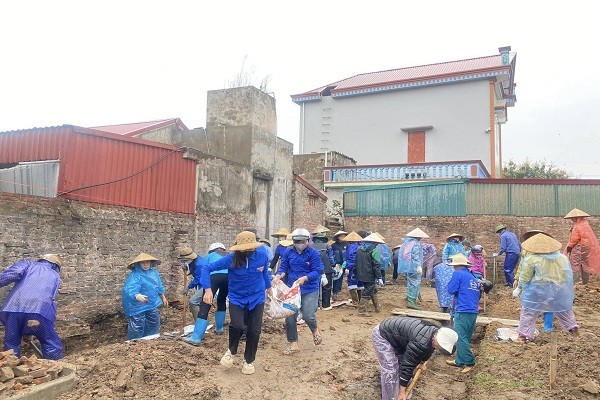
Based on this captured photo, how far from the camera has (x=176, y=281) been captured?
9.66m

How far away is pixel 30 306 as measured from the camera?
5914 millimetres

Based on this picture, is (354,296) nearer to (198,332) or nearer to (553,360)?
(198,332)

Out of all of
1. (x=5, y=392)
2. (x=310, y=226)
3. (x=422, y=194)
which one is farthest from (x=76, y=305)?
(x=422, y=194)

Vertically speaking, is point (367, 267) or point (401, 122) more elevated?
point (401, 122)

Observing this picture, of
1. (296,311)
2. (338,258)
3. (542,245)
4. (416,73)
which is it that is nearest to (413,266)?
(338,258)

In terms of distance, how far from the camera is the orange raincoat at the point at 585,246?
9133mm

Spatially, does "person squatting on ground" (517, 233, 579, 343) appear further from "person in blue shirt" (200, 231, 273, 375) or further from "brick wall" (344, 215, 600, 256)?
"brick wall" (344, 215, 600, 256)

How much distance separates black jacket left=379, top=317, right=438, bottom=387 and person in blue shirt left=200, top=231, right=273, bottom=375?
1.49 metres

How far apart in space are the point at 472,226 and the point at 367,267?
726cm

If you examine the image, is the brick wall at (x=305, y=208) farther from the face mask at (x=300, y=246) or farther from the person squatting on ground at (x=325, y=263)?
the face mask at (x=300, y=246)

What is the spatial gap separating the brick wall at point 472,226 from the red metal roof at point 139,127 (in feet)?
24.8

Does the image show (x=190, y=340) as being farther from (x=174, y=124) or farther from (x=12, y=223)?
(x=174, y=124)

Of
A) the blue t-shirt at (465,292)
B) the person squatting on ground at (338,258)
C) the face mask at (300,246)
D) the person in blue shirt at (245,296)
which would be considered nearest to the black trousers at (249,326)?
the person in blue shirt at (245,296)

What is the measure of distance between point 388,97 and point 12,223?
65.8 feet
